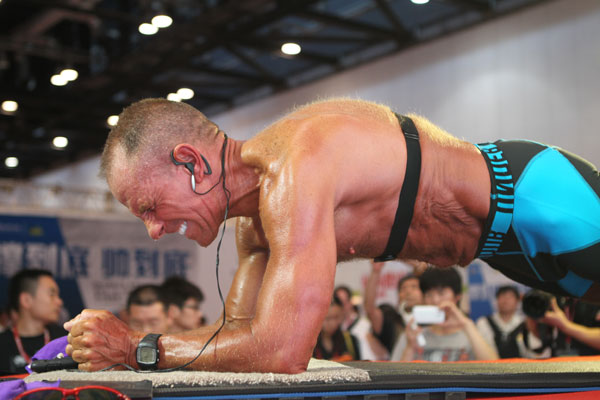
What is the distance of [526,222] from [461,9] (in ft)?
21.0

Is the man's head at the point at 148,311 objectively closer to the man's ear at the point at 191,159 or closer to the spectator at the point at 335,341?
the spectator at the point at 335,341

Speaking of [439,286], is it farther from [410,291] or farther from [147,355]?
[147,355]

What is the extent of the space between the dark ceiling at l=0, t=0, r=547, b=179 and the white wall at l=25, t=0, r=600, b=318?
0.25m

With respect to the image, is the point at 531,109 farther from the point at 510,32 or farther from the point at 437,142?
the point at 437,142

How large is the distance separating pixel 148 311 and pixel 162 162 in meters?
2.46

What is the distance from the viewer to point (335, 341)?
4129mm

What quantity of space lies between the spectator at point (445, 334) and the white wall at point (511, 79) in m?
3.21

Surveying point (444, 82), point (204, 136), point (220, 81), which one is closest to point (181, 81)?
point (220, 81)

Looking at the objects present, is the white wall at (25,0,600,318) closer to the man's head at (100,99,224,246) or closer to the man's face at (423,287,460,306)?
the man's face at (423,287,460,306)

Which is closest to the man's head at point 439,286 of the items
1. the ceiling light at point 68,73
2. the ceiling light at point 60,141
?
the ceiling light at point 68,73

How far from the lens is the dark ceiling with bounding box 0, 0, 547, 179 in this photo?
7395 mm

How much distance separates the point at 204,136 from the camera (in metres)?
1.31

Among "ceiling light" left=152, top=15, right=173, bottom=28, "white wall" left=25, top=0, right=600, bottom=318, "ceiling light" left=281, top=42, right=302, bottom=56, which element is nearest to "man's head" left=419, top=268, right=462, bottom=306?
"white wall" left=25, top=0, right=600, bottom=318

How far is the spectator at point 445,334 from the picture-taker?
290 centimetres
